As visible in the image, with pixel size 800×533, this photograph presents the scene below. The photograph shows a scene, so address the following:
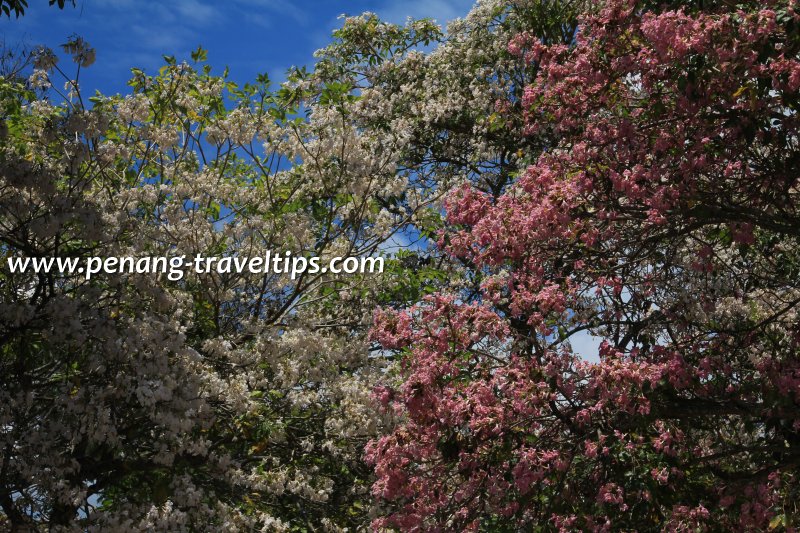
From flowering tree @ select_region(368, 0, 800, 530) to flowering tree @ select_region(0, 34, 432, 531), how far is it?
1.64m

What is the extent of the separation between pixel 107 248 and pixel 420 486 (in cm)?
393

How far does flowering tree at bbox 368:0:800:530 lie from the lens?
775 cm

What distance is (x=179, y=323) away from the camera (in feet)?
29.5

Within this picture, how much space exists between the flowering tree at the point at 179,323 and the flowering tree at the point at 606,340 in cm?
164

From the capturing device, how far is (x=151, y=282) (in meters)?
8.69

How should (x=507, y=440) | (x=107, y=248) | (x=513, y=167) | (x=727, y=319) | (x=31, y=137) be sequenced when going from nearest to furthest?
1. (x=507, y=440)
2. (x=107, y=248)
3. (x=31, y=137)
4. (x=727, y=319)
5. (x=513, y=167)

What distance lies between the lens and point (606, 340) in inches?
337

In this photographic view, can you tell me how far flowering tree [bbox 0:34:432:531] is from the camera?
305 inches

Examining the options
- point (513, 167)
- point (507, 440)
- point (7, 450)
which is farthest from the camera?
point (513, 167)

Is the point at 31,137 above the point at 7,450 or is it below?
above

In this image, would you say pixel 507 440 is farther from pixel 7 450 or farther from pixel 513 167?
pixel 513 167

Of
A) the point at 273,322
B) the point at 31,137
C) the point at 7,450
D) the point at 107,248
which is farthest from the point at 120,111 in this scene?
the point at 7,450

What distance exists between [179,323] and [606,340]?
4.28 meters

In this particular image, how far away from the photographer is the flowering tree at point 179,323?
7.73 meters
